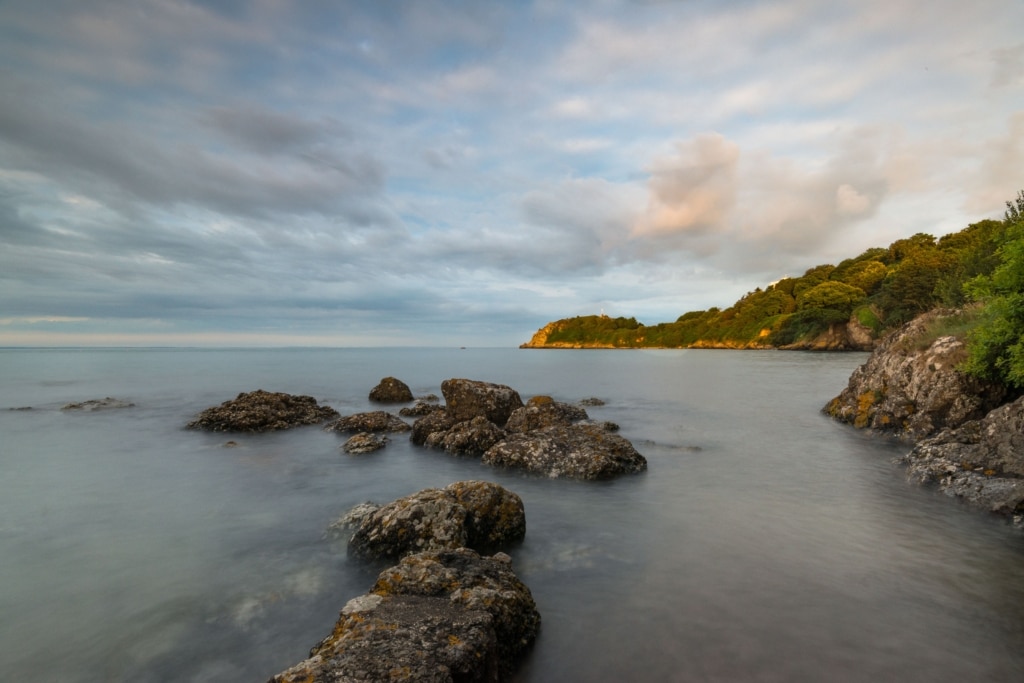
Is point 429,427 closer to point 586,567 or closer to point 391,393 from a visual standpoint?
point 586,567

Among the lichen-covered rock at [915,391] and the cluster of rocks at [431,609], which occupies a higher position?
the lichen-covered rock at [915,391]

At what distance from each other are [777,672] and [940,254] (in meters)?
106

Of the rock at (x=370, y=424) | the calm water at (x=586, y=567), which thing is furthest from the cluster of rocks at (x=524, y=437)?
the rock at (x=370, y=424)

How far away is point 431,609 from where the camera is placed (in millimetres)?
4887

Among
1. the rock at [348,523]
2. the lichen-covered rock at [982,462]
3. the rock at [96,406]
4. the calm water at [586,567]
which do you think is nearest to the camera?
the calm water at [586,567]

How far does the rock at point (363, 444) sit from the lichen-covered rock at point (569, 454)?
4.56 metres

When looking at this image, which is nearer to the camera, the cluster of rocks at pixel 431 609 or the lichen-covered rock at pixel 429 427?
the cluster of rocks at pixel 431 609

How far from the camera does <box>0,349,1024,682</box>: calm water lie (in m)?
5.31

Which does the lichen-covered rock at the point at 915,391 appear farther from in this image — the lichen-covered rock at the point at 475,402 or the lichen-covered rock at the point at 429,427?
the lichen-covered rock at the point at 429,427

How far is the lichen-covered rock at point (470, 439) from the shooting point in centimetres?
1593

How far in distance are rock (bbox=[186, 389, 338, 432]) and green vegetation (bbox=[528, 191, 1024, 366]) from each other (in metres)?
24.7

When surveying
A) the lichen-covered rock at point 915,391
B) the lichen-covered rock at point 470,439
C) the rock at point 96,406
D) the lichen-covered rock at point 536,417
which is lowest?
the rock at point 96,406

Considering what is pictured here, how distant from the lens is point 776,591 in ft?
21.4

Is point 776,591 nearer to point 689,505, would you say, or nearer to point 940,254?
point 689,505
